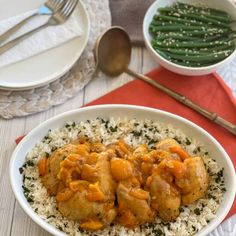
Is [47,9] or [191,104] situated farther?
[47,9]

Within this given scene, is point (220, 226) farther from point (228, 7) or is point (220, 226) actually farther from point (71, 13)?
point (71, 13)

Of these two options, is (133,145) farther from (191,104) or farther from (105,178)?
(191,104)

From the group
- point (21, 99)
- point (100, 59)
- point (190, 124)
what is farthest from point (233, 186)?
point (21, 99)

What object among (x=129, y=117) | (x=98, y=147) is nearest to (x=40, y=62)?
(x=129, y=117)

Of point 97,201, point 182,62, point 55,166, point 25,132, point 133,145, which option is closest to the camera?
point 97,201

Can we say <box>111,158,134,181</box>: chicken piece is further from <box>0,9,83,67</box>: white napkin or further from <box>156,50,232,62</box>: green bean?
<box>0,9,83,67</box>: white napkin

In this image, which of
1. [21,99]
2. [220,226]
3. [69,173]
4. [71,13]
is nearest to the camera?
[69,173]

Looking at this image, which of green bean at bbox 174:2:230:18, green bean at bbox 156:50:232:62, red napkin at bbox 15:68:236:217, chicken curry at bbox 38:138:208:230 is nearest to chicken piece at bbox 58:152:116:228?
chicken curry at bbox 38:138:208:230
